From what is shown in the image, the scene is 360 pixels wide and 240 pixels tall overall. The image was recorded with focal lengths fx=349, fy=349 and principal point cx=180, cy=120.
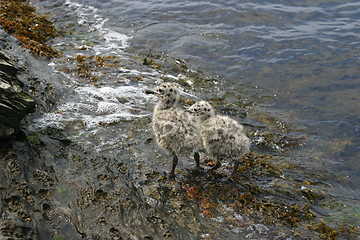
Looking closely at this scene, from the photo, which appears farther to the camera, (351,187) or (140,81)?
(140,81)

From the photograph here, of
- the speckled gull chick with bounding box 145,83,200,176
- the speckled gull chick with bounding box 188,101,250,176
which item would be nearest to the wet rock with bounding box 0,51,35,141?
the speckled gull chick with bounding box 145,83,200,176

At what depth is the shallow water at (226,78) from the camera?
810cm

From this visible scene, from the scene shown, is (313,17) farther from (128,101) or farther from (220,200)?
(220,200)

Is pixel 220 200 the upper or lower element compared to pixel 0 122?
lower

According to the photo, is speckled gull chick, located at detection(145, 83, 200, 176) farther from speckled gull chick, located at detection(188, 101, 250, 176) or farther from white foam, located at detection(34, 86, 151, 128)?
white foam, located at detection(34, 86, 151, 128)

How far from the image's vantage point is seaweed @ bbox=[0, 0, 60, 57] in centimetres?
1284

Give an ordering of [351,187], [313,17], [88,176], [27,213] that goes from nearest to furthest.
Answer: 1. [27,213]
2. [88,176]
3. [351,187]
4. [313,17]

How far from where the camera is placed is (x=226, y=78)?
14.0 m

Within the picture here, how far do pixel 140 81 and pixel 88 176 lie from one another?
5907mm

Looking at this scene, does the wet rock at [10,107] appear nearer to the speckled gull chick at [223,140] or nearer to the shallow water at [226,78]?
the shallow water at [226,78]

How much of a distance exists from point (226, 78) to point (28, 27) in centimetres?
873

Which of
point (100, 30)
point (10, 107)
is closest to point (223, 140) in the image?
point (10, 107)

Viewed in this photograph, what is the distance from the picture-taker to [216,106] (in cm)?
1178

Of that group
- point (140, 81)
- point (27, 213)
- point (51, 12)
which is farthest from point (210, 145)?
point (51, 12)
